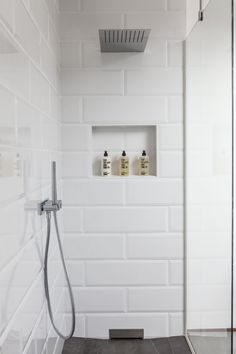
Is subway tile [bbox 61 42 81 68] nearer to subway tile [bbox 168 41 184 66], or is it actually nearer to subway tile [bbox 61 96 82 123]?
subway tile [bbox 61 96 82 123]

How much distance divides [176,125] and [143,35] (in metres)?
0.52

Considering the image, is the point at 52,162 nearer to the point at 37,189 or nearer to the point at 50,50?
the point at 37,189

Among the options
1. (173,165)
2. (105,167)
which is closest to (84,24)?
(105,167)

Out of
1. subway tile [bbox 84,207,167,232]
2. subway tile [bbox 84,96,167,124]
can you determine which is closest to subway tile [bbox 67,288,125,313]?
subway tile [bbox 84,207,167,232]

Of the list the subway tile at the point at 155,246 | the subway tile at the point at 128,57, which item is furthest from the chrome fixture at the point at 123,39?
the subway tile at the point at 155,246

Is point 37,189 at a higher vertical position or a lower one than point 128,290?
higher

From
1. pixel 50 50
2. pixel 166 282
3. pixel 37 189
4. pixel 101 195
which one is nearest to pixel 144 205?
pixel 101 195

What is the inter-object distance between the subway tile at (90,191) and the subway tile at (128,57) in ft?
2.14

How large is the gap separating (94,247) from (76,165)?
477 mm

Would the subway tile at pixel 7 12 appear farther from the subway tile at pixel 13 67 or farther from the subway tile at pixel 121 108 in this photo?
the subway tile at pixel 121 108

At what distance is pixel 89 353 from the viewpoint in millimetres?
1909

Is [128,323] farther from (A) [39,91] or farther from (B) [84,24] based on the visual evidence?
(B) [84,24]

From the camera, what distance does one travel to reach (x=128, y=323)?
207cm

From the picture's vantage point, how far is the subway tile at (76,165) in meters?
2.02
